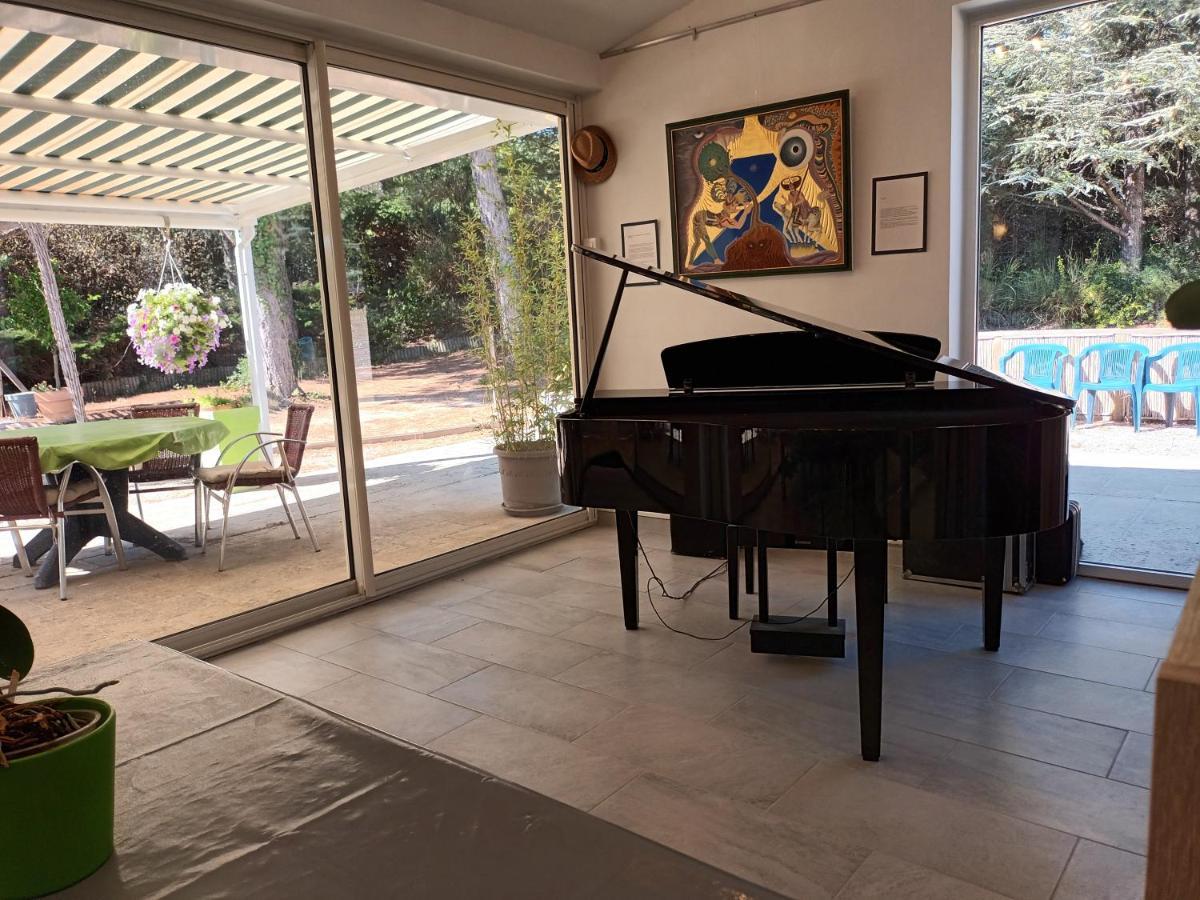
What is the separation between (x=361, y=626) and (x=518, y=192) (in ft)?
8.80

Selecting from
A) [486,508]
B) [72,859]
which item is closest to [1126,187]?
[486,508]

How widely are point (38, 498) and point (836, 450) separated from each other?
3312mm

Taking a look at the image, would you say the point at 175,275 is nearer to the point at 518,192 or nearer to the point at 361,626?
the point at 361,626

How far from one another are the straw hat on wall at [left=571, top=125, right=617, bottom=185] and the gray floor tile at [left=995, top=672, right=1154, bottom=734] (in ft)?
11.5

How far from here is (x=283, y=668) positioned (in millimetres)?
3332

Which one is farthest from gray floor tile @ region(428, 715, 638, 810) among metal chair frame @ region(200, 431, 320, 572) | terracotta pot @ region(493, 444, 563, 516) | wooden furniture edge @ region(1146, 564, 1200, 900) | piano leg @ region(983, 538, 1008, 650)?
terracotta pot @ region(493, 444, 563, 516)

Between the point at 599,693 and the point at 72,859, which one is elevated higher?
the point at 72,859

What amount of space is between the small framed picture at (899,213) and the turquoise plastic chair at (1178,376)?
1129 mm

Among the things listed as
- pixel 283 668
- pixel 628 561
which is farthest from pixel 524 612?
pixel 283 668

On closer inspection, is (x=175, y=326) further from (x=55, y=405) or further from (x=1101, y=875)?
(x=1101, y=875)

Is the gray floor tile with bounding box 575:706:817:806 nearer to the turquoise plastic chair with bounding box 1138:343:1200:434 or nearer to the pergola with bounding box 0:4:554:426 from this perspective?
the pergola with bounding box 0:4:554:426

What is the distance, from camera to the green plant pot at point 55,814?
715mm

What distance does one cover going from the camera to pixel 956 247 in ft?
13.5

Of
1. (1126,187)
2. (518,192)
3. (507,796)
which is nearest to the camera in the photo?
(507,796)
